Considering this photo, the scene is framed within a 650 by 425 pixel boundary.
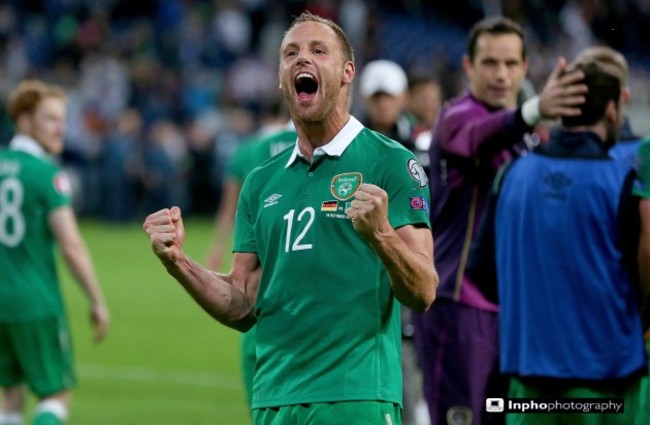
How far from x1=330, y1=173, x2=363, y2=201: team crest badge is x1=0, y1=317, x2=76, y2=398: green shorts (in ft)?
14.2

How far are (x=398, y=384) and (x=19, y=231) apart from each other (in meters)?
4.56

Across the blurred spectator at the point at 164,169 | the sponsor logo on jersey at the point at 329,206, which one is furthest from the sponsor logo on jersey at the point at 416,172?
the blurred spectator at the point at 164,169

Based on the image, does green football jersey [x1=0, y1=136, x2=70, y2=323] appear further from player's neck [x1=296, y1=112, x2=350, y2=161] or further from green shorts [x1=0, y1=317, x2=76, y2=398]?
player's neck [x1=296, y1=112, x2=350, y2=161]

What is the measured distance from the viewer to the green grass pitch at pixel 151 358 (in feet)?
37.7

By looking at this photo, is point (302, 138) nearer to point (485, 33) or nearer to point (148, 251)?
point (485, 33)

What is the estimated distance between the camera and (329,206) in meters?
5.09

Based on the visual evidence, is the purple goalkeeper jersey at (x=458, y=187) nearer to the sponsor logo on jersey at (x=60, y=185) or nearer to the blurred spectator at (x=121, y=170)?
the sponsor logo on jersey at (x=60, y=185)

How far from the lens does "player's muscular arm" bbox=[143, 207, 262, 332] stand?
5.12m

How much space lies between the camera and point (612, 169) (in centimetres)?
588

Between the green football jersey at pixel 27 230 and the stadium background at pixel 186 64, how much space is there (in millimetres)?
15003

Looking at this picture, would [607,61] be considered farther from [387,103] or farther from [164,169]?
[164,169]

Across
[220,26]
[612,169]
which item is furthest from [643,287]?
[220,26]

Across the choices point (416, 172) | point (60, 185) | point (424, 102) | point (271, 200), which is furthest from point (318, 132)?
point (424, 102)

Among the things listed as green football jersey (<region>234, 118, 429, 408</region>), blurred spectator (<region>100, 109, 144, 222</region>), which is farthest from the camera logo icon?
blurred spectator (<region>100, 109, 144, 222</region>)
